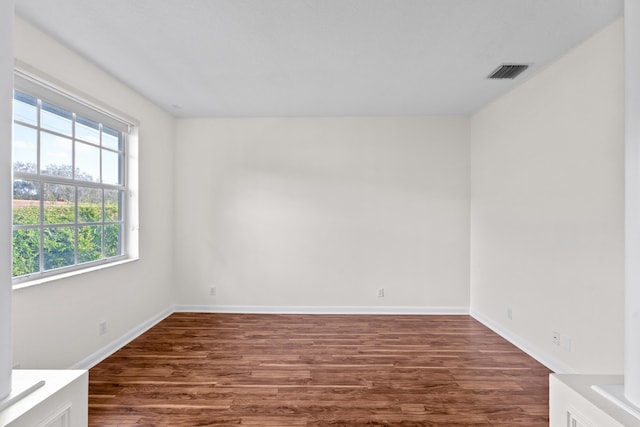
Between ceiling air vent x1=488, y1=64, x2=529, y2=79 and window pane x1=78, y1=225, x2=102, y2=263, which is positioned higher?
ceiling air vent x1=488, y1=64, x2=529, y2=79

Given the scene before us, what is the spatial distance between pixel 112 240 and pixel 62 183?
920mm

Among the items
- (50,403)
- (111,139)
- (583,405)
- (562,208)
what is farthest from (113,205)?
(562,208)

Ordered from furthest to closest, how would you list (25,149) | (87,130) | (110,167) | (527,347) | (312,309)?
(312,309) < (110,167) < (527,347) < (87,130) < (25,149)

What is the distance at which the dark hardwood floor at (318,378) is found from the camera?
2.13 m

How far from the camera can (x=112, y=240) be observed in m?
3.34

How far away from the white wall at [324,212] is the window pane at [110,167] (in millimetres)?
1054

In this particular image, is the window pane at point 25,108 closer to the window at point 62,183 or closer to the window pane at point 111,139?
the window at point 62,183

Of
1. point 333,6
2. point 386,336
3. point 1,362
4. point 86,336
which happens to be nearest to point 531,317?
point 386,336

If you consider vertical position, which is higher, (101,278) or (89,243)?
(89,243)

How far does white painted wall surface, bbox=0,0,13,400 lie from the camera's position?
99 cm

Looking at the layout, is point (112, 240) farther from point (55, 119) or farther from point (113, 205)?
point (55, 119)

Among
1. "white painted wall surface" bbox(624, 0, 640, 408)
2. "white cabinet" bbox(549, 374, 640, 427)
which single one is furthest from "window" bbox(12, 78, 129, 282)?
"white painted wall surface" bbox(624, 0, 640, 408)

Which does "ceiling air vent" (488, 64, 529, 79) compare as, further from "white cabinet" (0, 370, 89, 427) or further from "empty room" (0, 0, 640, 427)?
"white cabinet" (0, 370, 89, 427)

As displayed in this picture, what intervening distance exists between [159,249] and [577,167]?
4.50m
